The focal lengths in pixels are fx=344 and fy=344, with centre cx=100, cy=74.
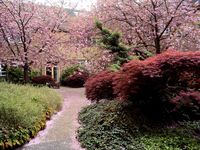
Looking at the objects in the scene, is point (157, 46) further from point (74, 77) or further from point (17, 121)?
point (74, 77)

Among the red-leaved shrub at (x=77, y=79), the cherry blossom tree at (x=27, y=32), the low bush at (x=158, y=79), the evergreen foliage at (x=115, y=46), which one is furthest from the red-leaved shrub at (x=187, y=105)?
the red-leaved shrub at (x=77, y=79)

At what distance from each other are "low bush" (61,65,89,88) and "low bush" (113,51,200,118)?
17121 millimetres

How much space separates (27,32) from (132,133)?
12.9m

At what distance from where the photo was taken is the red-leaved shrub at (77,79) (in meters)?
26.8

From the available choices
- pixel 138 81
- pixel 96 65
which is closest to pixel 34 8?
pixel 96 65

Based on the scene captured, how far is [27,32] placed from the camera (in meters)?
19.2

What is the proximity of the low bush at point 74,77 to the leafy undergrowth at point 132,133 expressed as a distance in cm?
1735

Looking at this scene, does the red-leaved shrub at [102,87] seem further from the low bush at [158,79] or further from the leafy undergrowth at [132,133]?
the leafy undergrowth at [132,133]

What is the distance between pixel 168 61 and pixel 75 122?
4278mm

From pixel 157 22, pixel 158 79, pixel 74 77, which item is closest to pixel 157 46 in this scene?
pixel 157 22

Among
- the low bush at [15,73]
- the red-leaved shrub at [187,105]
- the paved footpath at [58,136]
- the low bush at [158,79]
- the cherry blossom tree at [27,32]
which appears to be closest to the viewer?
the low bush at [158,79]

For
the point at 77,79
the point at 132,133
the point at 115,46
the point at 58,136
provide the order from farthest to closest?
the point at 77,79
the point at 115,46
the point at 58,136
the point at 132,133

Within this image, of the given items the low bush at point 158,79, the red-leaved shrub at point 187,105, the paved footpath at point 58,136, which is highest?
the low bush at point 158,79

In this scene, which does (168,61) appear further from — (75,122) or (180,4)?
(180,4)
